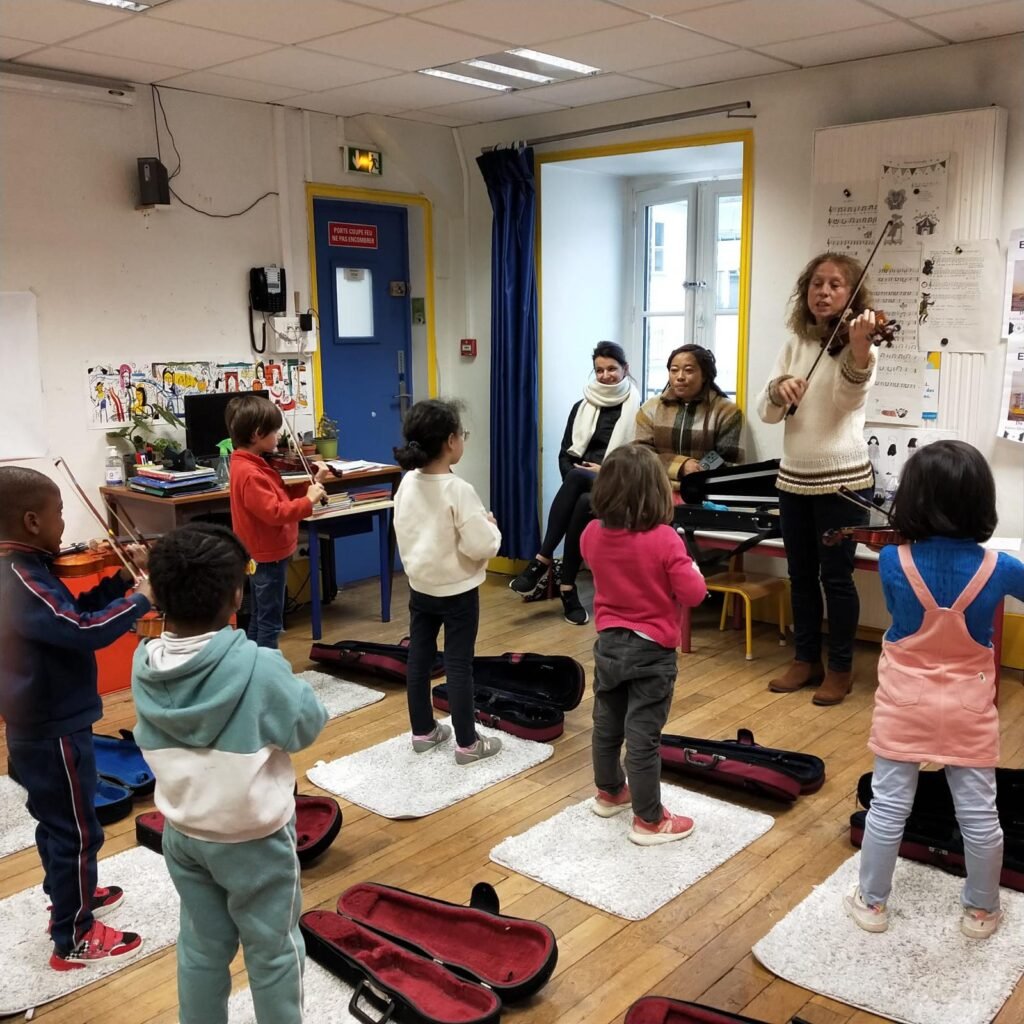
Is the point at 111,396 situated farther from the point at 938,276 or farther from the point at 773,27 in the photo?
the point at 938,276

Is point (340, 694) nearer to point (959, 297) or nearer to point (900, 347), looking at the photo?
point (900, 347)

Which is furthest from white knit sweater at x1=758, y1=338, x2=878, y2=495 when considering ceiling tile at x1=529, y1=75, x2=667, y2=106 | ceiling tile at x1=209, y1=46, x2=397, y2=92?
ceiling tile at x1=209, y1=46, x2=397, y2=92

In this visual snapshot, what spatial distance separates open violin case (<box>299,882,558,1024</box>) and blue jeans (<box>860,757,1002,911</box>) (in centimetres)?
75

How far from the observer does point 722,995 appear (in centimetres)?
216

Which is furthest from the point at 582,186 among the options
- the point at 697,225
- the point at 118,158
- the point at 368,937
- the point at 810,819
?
the point at 368,937

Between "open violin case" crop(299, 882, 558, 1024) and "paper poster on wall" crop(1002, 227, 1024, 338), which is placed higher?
"paper poster on wall" crop(1002, 227, 1024, 338)

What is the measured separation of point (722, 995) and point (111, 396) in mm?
3522

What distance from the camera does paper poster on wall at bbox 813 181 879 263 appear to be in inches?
166

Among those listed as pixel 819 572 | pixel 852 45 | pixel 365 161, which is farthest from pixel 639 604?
pixel 365 161

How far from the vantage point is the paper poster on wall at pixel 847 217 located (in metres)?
4.22

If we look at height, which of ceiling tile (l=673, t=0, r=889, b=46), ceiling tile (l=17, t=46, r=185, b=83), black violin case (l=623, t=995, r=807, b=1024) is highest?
ceiling tile (l=673, t=0, r=889, b=46)

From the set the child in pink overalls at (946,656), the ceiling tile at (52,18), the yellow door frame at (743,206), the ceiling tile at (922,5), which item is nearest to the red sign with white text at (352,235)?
the yellow door frame at (743,206)

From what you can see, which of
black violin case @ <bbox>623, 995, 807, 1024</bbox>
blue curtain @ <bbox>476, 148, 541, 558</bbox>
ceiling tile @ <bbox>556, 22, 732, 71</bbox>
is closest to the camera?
black violin case @ <bbox>623, 995, 807, 1024</bbox>

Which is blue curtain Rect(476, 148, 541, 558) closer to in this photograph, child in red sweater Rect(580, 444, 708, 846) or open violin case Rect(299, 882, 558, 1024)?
child in red sweater Rect(580, 444, 708, 846)
